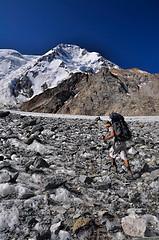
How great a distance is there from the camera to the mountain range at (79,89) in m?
51.5

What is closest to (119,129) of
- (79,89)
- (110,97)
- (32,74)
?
(110,97)

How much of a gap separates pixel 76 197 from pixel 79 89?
7083cm

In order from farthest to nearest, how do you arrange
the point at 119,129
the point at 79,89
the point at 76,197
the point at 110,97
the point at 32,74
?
the point at 32,74 < the point at 79,89 < the point at 110,97 < the point at 119,129 < the point at 76,197

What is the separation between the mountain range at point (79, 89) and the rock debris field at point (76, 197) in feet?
130

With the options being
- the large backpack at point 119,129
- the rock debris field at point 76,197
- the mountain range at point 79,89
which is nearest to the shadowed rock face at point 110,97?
the mountain range at point 79,89

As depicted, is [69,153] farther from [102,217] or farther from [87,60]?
[87,60]

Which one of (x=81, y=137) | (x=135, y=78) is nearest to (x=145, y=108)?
(x=135, y=78)

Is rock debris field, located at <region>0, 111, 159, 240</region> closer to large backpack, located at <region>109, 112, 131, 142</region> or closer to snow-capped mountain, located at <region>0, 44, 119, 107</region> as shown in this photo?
large backpack, located at <region>109, 112, 131, 142</region>

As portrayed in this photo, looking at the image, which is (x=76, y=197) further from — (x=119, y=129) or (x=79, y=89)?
(x=79, y=89)

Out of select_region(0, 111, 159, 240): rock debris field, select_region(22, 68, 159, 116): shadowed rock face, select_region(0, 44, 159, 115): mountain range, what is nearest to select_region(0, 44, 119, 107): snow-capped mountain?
select_region(0, 44, 159, 115): mountain range

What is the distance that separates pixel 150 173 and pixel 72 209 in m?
2.64

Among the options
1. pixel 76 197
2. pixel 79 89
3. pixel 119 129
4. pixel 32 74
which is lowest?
pixel 76 197

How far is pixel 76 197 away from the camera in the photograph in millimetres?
3402

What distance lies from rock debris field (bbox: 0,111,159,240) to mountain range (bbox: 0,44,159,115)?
130ft
